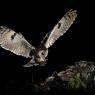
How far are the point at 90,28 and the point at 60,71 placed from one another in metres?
1.39

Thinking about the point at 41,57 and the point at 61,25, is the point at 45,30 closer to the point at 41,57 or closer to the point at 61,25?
the point at 61,25

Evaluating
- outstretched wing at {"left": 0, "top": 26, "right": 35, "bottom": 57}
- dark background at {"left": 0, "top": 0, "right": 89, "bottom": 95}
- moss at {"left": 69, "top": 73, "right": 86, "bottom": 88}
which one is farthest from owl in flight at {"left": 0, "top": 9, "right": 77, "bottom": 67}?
dark background at {"left": 0, "top": 0, "right": 89, "bottom": 95}

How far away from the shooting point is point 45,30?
6637 mm

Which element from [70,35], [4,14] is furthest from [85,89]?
[4,14]

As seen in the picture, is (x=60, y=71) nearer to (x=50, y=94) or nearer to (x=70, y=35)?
(x=50, y=94)

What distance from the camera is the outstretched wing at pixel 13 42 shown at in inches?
197

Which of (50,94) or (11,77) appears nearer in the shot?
(50,94)

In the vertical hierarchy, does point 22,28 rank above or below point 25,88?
above

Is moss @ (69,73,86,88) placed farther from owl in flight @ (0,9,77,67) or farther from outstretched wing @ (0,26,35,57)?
outstretched wing @ (0,26,35,57)

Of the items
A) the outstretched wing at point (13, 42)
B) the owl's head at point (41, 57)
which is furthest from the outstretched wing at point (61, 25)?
the outstretched wing at point (13, 42)

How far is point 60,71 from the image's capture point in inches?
221

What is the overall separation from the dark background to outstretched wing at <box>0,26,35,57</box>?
908 millimetres

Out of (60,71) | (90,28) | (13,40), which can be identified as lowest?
(60,71)

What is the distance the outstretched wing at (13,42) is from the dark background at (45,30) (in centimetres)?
91
